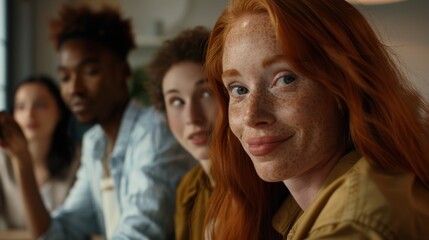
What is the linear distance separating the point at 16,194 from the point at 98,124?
Answer: 0.45m

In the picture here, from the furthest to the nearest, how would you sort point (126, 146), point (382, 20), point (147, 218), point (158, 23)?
1. point (158, 23)
2. point (126, 146)
3. point (147, 218)
4. point (382, 20)

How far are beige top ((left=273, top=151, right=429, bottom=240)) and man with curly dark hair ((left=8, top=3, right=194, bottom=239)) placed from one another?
495 millimetres

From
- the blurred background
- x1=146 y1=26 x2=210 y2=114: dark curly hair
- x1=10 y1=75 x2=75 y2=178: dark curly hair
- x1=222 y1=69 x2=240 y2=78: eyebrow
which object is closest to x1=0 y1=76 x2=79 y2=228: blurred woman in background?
x1=10 y1=75 x2=75 y2=178: dark curly hair

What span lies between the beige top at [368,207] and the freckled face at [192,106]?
1.05 ft

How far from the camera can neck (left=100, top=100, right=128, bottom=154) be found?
3.51ft

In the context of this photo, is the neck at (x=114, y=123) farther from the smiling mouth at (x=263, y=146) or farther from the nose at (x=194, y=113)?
the smiling mouth at (x=263, y=146)

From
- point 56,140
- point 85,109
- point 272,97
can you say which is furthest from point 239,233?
point 56,140

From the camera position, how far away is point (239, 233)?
21.9 inches

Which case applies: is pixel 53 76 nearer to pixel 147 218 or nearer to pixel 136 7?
pixel 136 7

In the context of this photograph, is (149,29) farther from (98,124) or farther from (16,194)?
(16,194)

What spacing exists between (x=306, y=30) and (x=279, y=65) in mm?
35

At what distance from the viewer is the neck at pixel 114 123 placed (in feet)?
3.51

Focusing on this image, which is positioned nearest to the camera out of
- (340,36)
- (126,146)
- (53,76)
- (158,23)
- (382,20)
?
(340,36)

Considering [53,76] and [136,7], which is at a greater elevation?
[136,7]
